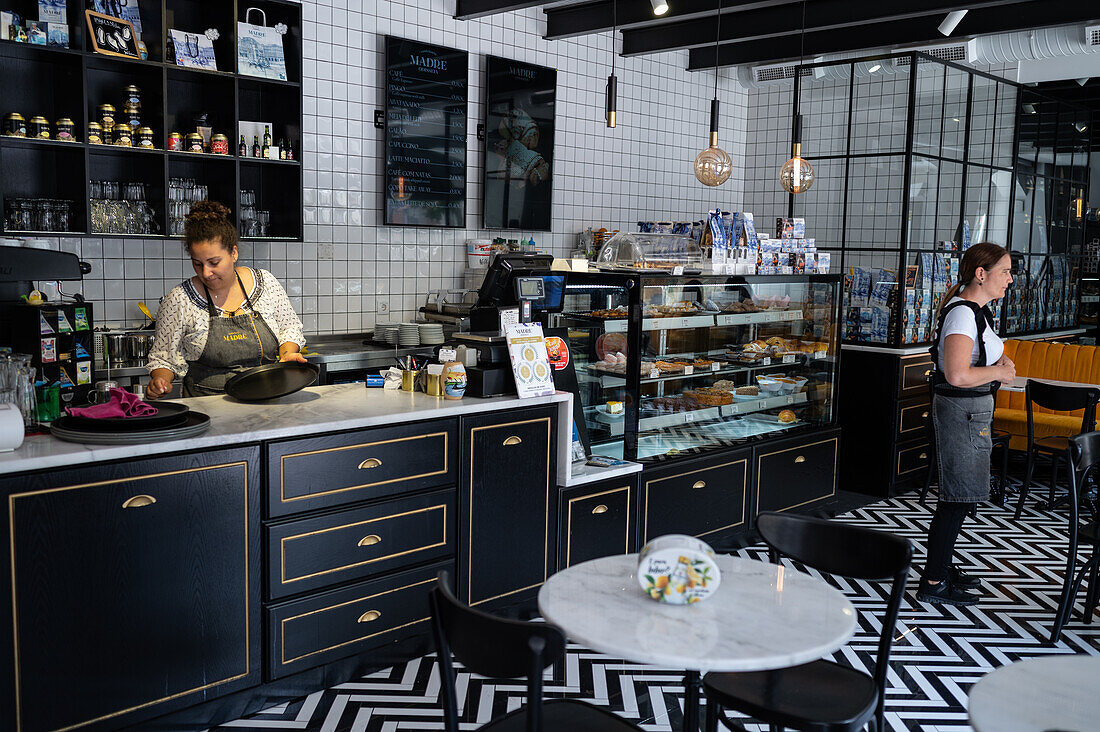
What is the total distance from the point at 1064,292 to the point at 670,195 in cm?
440

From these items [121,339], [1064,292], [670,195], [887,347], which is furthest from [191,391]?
[1064,292]

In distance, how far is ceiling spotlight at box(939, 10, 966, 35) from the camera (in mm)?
6098

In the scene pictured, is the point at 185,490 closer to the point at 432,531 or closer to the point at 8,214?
the point at 432,531

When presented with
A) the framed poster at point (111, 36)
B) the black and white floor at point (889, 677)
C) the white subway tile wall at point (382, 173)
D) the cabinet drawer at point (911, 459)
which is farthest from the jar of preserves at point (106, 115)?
the cabinet drawer at point (911, 459)

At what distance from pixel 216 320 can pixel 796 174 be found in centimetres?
380

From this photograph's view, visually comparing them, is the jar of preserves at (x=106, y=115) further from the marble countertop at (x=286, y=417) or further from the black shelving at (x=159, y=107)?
the marble countertop at (x=286, y=417)

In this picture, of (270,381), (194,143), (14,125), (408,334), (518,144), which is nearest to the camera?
(270,381)

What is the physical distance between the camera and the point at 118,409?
2885 millimetres

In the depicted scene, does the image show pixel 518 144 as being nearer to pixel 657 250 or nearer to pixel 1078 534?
pixel 657 250

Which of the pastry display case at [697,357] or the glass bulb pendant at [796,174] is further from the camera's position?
the glass bulb pendant at [796,174]

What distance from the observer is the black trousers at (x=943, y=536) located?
435 cm

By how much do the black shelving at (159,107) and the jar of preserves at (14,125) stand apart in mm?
55

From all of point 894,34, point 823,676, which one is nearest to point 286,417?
point 823,676

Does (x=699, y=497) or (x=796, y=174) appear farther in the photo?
(x=796, y=174)
